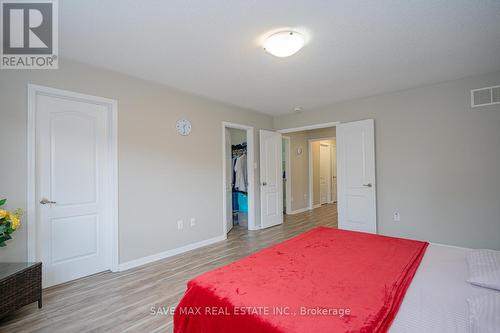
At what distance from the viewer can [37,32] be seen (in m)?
2.03

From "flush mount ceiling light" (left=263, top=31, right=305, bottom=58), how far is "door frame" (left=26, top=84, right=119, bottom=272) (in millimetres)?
2058

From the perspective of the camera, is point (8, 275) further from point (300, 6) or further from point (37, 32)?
point (300, 6)

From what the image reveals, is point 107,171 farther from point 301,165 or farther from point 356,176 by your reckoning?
point 301,165

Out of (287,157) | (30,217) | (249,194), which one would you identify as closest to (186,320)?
(30,217)

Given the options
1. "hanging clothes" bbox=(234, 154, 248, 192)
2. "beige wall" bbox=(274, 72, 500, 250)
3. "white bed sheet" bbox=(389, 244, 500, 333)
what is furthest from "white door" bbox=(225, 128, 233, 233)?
"white bed sheet" bbox=(389, 244, 500, 333)

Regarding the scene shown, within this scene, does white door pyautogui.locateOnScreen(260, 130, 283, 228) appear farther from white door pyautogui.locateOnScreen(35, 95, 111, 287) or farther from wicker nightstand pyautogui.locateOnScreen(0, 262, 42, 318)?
wicker nightstand pyautogui.locateOnScreen(0, 262, 42, 318)

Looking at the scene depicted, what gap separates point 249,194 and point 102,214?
264 centimetres

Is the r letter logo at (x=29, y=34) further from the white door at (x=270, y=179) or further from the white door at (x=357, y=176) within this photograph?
the white door at (x=357, y=176)

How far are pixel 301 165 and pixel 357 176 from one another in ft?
9.17

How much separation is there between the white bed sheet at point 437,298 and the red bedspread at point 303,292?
0.05 metres

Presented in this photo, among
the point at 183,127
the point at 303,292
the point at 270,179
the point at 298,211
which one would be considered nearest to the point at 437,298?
the point at 303,292

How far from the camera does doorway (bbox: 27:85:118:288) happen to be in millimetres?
2428

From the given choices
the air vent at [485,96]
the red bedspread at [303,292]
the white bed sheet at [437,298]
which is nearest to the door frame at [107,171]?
the red bedspread at [303,292]

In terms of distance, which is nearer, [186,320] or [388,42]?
[186,320]
